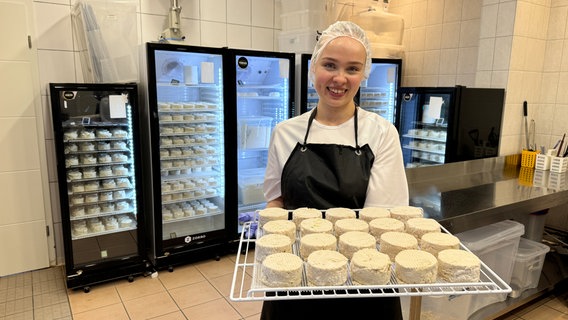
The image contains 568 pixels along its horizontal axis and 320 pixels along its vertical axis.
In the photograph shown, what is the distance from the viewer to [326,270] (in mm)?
1081

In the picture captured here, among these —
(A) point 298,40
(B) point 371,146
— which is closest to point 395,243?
(B) point 371,146

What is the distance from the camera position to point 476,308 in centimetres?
261

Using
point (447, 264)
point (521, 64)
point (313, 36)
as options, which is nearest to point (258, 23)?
point (313, 36)

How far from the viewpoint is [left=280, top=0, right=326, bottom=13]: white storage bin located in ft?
12.7

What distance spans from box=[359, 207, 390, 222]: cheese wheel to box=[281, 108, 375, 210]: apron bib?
0.09m

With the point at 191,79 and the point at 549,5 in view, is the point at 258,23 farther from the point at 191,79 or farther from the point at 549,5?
the point at 549,5

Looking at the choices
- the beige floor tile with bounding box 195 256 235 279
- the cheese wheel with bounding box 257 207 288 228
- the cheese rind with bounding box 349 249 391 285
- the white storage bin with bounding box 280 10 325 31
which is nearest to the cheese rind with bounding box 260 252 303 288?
the cheese rind with bounding box 349 249 391 285

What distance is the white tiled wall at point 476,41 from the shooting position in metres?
3.24

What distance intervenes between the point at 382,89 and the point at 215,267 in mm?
2615

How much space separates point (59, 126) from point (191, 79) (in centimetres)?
109

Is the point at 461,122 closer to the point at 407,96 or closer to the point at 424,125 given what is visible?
the point at 424,125

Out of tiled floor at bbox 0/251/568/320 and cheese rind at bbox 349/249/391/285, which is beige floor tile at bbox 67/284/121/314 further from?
cheese rind at bbox 349/249/391/285

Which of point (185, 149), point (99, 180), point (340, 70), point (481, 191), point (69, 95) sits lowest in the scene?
point (99, 180)

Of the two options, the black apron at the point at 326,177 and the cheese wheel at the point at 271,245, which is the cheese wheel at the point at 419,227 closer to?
the black apron at the point at 326,177
